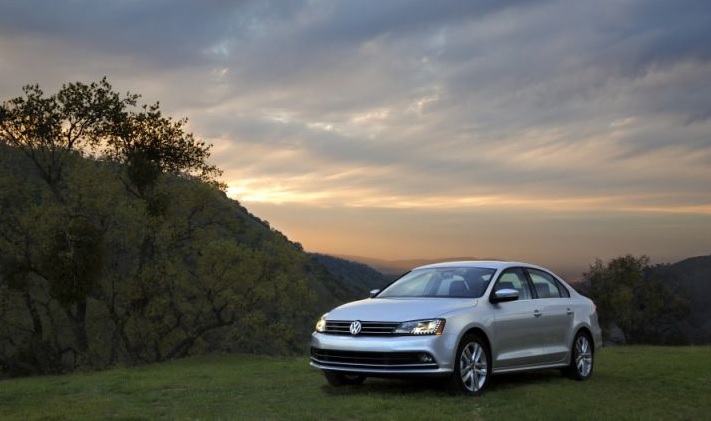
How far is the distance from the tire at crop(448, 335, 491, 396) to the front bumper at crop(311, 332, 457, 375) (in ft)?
0.71

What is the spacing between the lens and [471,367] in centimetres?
1006

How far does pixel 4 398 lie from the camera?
12250mm

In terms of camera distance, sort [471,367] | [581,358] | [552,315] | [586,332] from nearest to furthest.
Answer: [471,367], [552,315], [581,358], [586,332]

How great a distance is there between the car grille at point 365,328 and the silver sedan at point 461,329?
0.5 inches

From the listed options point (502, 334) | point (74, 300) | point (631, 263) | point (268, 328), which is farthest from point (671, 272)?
point (502, 334)

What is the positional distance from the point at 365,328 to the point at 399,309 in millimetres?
519

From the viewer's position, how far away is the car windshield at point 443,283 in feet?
35.3

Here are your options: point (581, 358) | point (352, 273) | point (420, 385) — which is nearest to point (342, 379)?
point (420, 385)

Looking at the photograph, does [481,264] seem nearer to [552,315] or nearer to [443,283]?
[443,283]

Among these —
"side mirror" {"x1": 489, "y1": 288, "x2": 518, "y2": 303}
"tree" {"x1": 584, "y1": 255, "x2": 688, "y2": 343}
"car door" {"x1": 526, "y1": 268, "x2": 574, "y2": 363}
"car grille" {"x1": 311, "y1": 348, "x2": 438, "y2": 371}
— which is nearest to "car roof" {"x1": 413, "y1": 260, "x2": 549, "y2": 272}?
"car door" {"x1": 526, "y1": 268, "x2": 574, "y2": 363}

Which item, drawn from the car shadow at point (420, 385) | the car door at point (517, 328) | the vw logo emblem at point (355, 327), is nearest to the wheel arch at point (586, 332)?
the car shadow at point (420, 385)

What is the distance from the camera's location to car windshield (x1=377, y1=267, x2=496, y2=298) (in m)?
10.8

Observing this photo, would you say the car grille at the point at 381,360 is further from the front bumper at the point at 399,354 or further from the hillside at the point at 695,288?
the hillside at the point at 695,288

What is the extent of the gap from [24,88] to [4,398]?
2524 cm
